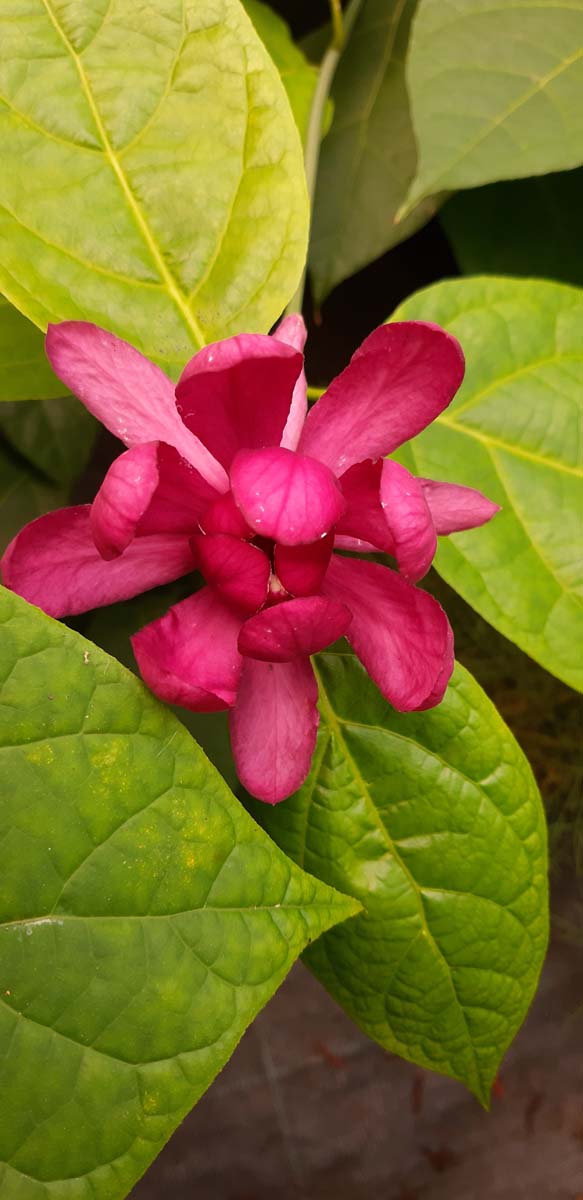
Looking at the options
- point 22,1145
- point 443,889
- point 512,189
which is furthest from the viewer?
point 512,189

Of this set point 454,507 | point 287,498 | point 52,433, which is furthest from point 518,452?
point 52,433

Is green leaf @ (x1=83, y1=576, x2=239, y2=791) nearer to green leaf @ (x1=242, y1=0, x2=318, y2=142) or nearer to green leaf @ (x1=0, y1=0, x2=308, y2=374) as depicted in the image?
green leaf @ (x1=0, y1=0, x2=308, y2=374)

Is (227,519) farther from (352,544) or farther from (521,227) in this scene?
(521,227)

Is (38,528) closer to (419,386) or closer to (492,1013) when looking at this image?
(419,386)

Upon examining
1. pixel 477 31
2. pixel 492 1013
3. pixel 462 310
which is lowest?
pixel 492 1013

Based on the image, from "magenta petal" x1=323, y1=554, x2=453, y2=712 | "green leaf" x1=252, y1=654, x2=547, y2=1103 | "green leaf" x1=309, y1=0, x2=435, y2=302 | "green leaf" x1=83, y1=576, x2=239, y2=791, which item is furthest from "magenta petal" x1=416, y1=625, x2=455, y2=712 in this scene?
"green leaf" x1=309, y1=0, x2=435, y2=302

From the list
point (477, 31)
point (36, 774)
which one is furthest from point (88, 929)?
point (477, 31)
